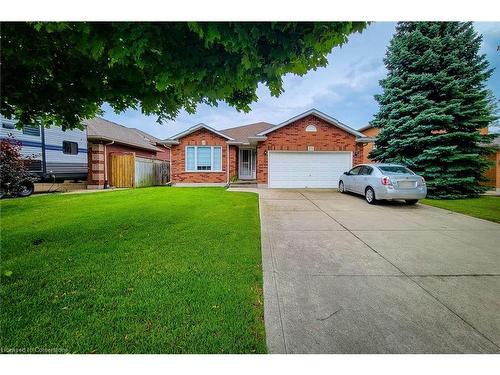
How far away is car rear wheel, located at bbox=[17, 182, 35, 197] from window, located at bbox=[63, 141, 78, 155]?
2.61 meters

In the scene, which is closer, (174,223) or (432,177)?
(174,223)

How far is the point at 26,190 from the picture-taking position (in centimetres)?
1069

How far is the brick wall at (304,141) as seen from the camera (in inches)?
548

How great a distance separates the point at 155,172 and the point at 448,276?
58.5ft

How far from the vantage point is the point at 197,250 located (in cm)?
395

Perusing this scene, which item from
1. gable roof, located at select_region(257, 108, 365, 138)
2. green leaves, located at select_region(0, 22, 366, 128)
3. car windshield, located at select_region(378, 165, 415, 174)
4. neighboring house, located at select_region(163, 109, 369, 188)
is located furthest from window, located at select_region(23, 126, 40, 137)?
car windshield, located at select_region(378, 165, 415, 174)

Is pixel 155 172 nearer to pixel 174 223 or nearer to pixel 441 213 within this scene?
pixel 174 223

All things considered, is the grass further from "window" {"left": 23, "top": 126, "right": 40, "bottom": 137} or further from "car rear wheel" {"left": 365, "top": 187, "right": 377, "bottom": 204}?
"window" {"left": 23, "top": 126, "right": 40, "bottom": 137}

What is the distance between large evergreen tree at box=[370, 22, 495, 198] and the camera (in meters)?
11.0

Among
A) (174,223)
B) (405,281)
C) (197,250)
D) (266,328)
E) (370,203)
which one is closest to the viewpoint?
(266,328)

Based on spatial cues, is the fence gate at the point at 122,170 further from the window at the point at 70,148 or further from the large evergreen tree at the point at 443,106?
the large evergreen tree at the point at 443,106

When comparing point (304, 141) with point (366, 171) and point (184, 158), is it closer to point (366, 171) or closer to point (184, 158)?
point (366, 171)

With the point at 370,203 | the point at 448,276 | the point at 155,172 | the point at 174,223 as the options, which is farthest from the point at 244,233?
the point at 155,172

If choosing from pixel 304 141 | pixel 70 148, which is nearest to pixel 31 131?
pixel 70 148
